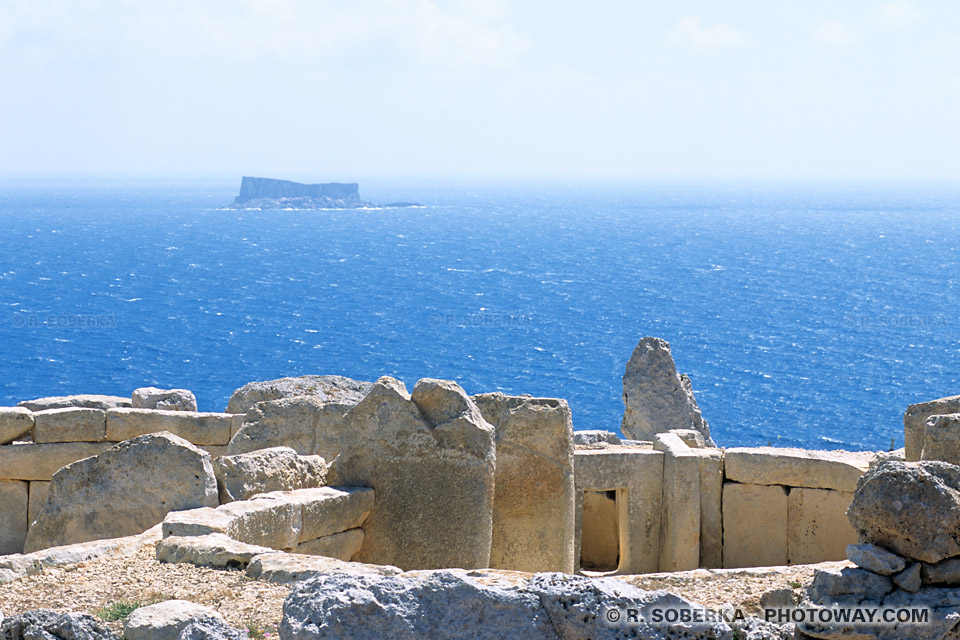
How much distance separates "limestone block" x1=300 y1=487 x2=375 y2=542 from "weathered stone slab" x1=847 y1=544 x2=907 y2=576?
14.0 feet

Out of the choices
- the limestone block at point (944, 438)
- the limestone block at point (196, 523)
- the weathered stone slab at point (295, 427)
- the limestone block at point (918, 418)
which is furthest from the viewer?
the weathered stone slab at point (295, 427)

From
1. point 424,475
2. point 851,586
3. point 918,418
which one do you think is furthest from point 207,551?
point 918,418

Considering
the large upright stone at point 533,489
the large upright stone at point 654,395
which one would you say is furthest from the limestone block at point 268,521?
the large upright stone at point 654,395

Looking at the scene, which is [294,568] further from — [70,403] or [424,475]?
[70,403]

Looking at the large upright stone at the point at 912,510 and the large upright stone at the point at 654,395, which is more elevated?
the large upright stone at the point at 912,510

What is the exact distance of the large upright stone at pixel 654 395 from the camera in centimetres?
2150

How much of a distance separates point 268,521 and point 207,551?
1.13 m

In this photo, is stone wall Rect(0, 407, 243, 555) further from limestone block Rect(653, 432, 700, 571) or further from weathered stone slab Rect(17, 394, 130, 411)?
limestone block Rect(653, 432, 700, 571)

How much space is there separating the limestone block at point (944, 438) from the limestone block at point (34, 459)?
9.27 metres

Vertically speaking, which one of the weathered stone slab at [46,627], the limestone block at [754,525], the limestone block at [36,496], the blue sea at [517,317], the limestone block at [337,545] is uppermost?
the weathered stone slab at [46,627]

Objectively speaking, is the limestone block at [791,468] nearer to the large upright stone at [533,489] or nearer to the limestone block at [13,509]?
the large upright stone at [533,489]

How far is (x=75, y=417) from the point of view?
44.2 ft

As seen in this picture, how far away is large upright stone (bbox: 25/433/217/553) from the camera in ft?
31.6

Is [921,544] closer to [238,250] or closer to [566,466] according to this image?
[566,466]
